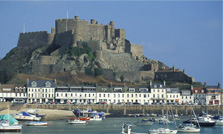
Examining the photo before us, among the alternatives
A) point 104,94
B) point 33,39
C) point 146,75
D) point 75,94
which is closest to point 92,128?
point 75,94

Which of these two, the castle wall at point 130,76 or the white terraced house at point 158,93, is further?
the castle wall at point 130,76

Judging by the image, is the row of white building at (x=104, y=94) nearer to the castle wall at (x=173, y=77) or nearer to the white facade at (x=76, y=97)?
the white facade at (x=76, y=97)

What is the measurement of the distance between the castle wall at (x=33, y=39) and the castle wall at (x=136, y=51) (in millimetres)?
18856

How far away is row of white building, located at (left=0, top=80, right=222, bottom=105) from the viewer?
3866 inches

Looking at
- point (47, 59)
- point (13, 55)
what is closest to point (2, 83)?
point (47, 59)

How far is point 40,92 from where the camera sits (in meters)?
98.2

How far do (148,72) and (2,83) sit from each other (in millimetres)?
31561

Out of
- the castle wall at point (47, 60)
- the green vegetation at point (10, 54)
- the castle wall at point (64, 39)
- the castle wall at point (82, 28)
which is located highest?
the castle wall at point (82, 28)

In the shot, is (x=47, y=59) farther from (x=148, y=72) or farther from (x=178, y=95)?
(x=178, y=95)

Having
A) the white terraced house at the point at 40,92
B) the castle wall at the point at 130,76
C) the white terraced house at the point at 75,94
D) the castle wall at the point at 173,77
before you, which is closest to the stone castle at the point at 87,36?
the castle wall at the point at 130,76

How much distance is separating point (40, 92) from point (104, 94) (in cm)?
1089

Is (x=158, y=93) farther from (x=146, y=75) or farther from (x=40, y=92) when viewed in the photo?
(x=40, y=92)

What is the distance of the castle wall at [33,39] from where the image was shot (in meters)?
130

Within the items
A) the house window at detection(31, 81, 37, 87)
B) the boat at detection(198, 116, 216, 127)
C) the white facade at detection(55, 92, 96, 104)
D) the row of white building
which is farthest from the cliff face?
the boat at detection(198, 116, 216, 127)
